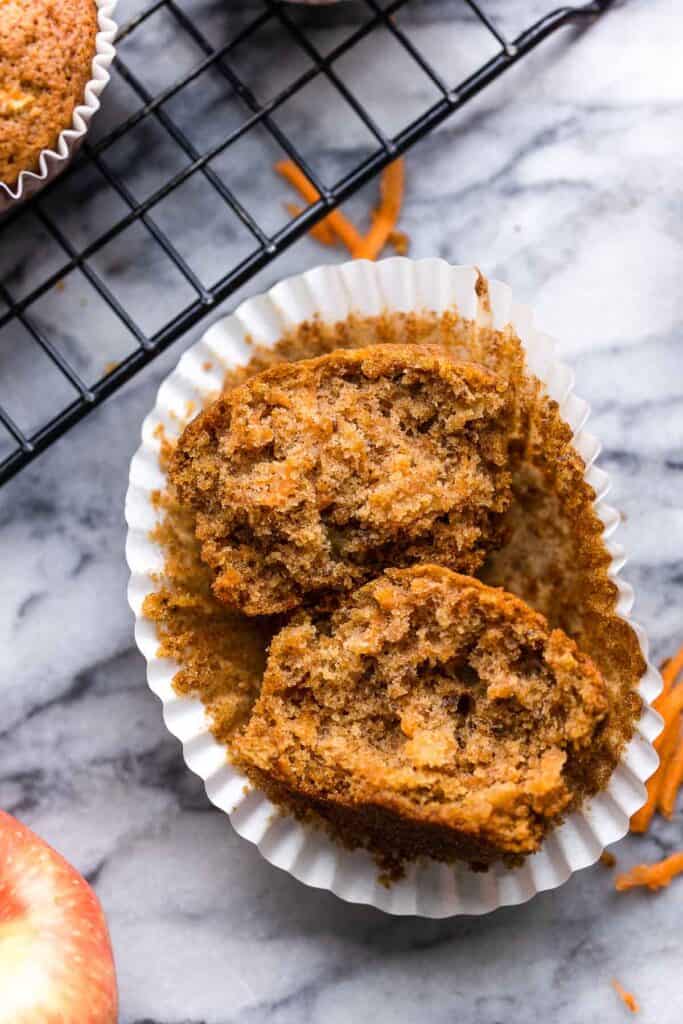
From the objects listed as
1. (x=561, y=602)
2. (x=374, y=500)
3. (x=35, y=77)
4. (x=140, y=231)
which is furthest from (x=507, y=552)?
(x=35, y=77)

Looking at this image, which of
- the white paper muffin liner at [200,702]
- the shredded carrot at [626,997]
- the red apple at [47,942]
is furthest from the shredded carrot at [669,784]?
the red apple at [47,942]

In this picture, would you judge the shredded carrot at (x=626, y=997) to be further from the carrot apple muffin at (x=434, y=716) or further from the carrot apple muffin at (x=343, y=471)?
the carrot apple muffin at (x=343, y=471)

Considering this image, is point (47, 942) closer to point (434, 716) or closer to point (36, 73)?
point (434, 716)

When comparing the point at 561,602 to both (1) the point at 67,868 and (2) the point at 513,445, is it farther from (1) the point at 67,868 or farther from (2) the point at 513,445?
(1) the point at 67,868

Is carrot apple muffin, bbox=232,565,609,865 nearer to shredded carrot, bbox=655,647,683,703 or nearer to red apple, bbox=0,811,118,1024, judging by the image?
shredded carrot, bbox=655,647,683,703

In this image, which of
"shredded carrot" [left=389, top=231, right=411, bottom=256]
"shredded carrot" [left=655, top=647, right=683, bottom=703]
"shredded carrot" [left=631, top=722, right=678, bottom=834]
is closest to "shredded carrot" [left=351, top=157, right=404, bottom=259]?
"shredded carrot" [left=389, top=231, right=411, bottom=256]

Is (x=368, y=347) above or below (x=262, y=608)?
above
